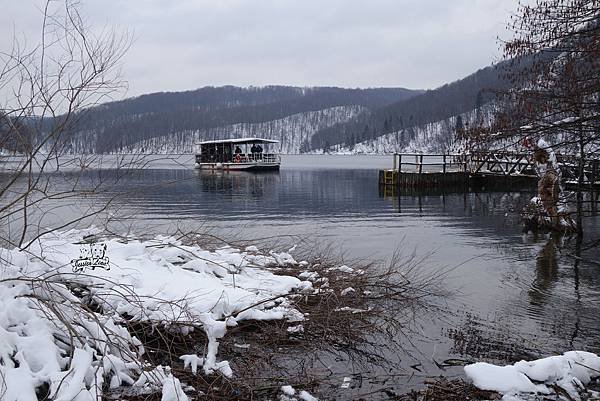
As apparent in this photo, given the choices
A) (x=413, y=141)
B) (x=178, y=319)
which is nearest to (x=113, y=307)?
(x=178, y=319)

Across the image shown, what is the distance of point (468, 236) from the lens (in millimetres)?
17844

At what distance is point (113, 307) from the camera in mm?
6727

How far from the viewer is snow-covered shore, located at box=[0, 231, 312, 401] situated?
522cm

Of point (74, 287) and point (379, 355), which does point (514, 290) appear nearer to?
point (379, 355)

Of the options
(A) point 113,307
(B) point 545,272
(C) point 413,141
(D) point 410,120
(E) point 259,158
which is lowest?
(B) point 545,272

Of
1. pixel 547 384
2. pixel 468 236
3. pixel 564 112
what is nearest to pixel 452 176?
pixel 468 236

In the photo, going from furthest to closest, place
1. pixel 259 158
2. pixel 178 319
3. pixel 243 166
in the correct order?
pixel 259 158 < pixel 243 166 < pixel 178 319

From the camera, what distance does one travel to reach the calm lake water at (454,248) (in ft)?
24.7

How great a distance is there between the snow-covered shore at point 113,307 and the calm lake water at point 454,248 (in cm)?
138

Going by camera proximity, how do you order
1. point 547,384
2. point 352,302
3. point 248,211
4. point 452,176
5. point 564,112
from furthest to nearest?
point 452,176
point 248,211
point 352,302
point 564,112
point 547,384

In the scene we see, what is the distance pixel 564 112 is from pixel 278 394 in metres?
5.40

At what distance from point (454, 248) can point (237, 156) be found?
178ft

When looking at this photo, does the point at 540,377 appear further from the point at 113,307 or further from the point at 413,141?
the point at 413,141

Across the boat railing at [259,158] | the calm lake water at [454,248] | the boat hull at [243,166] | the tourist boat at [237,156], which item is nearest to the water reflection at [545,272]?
the calm lake water at [454,248]
